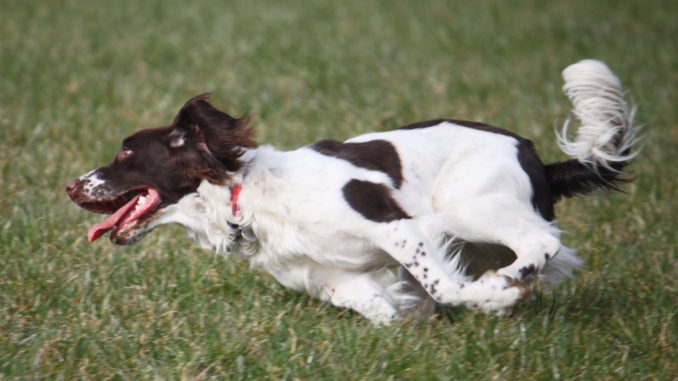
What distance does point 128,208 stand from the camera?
3.92 metres

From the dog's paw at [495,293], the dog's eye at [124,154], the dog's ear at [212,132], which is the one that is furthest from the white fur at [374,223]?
the dog's eye at [124,154]

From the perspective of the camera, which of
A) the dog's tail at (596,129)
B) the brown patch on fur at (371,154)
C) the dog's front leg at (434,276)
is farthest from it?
the dog's tail at (596,129)

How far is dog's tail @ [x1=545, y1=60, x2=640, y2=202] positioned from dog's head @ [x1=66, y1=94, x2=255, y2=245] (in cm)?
153

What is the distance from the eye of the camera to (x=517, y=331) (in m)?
3.84

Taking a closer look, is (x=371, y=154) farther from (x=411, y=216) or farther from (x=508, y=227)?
(x=508, y=227)

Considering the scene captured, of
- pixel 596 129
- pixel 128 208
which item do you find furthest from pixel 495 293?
pixel 128 208

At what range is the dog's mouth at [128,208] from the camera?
387cm

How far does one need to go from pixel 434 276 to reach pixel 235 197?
36.5 inches

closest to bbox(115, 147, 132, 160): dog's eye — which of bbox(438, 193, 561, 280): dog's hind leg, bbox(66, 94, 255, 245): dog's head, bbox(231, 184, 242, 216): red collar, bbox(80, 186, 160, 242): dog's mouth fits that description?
bbox(66, 94, 255, 245): dog's head

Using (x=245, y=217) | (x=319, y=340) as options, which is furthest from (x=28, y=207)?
(x=319, y=340)

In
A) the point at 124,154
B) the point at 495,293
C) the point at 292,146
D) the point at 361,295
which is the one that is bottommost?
the point at 292,146

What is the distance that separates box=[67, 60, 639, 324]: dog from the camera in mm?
3801

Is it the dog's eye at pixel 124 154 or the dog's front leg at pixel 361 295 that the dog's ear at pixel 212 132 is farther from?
the dog's front leg at pixel 361 295

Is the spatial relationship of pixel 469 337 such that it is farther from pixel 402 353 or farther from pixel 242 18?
pixel 242 18
